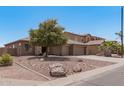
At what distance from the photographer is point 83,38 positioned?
50.8 meters

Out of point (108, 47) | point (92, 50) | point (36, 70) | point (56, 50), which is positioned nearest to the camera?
point (36, 70)

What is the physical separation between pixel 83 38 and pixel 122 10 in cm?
1567

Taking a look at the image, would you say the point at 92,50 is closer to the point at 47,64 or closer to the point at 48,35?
the point at 48,35

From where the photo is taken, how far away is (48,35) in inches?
1048

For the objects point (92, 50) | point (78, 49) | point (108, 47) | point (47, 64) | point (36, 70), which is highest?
point (108, 47)

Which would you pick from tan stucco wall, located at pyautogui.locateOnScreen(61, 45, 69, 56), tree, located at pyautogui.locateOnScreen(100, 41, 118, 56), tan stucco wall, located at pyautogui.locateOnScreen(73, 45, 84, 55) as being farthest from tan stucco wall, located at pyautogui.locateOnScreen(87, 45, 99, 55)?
tan stucco wall, located at pyautogui.locateOnScreen(61, 45, 69, 56)

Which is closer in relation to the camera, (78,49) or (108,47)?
(108,47)

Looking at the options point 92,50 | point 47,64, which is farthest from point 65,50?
point 47,64

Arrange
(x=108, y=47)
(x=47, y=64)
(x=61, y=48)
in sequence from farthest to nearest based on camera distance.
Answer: (x=108, y=47)
(x=61, y=48)
(x=47, y=64)

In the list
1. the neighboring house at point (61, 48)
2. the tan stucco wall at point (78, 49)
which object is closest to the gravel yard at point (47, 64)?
the neighboring house at point (61, 48)

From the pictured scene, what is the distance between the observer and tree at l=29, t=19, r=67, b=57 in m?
26.7

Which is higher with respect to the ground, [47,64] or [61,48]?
[61,48]

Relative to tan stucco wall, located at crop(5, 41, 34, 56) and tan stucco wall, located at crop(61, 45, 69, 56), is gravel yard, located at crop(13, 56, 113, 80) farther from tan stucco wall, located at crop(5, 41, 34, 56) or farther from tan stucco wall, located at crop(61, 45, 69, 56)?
tan stucco wall, located at crop(61, 45, 69, 56)

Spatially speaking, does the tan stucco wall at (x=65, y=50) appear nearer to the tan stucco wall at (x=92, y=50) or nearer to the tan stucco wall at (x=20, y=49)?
the tan stucco wall at (x=20, y=49)
